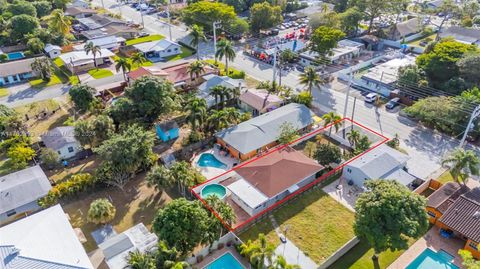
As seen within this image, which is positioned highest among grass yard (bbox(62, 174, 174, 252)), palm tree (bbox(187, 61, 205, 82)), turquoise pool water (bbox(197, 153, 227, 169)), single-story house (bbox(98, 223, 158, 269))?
palm tree (bbox(187, 61, 205, 82))

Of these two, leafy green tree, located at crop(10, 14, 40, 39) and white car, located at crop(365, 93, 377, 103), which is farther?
leafy green tree, located at crop(10, 14, 40, 39)

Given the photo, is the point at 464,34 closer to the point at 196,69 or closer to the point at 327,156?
the point at 327,156

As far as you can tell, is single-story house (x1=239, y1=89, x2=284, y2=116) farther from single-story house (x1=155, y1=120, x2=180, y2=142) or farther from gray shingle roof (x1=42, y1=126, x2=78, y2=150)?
gray shingle roof (x1=42, y1=126, x2=78, y2=150)

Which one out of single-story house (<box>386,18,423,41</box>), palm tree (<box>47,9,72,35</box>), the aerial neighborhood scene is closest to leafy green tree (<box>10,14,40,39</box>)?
the aerial neighborhood scene

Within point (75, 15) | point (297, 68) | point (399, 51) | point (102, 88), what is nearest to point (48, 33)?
point (75, 15)

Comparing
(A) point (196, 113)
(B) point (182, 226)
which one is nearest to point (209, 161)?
(A) point (196, 113)

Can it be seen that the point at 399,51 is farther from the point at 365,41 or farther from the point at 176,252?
the point at 176,252
